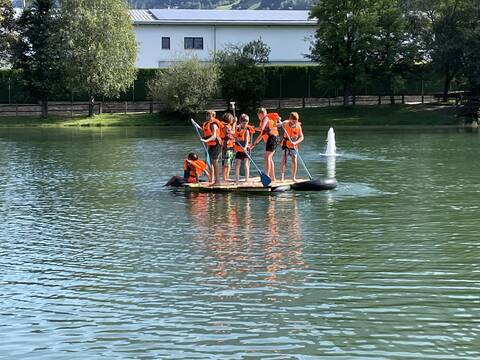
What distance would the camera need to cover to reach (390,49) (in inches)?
2650

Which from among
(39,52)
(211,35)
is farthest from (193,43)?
(39,52)

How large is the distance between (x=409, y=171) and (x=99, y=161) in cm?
1306

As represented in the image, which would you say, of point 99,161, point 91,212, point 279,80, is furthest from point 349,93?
point 91,212

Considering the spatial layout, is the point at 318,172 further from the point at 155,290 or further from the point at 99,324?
the point at 99,324

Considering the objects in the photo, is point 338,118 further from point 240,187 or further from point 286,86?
point 240,187

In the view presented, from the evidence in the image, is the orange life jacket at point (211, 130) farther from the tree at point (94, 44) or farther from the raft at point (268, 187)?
the tree at point (94, 44)

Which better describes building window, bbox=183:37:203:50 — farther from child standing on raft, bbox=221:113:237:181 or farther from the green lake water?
child standing on raft, bbox=221:113:237:181

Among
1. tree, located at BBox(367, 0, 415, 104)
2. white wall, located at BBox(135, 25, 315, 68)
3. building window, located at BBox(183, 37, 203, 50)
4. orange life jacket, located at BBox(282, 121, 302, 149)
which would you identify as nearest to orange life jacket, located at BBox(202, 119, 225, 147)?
orange life jacket, located at BBox(282, 121, 302, 149)

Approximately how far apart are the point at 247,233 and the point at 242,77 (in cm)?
4993

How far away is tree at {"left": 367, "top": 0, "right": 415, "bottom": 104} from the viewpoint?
67.2 meters

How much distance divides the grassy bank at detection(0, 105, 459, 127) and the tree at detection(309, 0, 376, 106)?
9.41ft

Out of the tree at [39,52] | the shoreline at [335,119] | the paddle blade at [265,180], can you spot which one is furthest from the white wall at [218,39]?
the paddle blade at [265,180]

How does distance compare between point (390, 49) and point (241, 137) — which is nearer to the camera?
point (241, 137)

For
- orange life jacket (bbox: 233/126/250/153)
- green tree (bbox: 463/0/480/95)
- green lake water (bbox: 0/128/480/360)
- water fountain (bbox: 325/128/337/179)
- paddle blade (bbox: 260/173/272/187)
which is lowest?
green lake water (bbox: 0/128/480/360)
